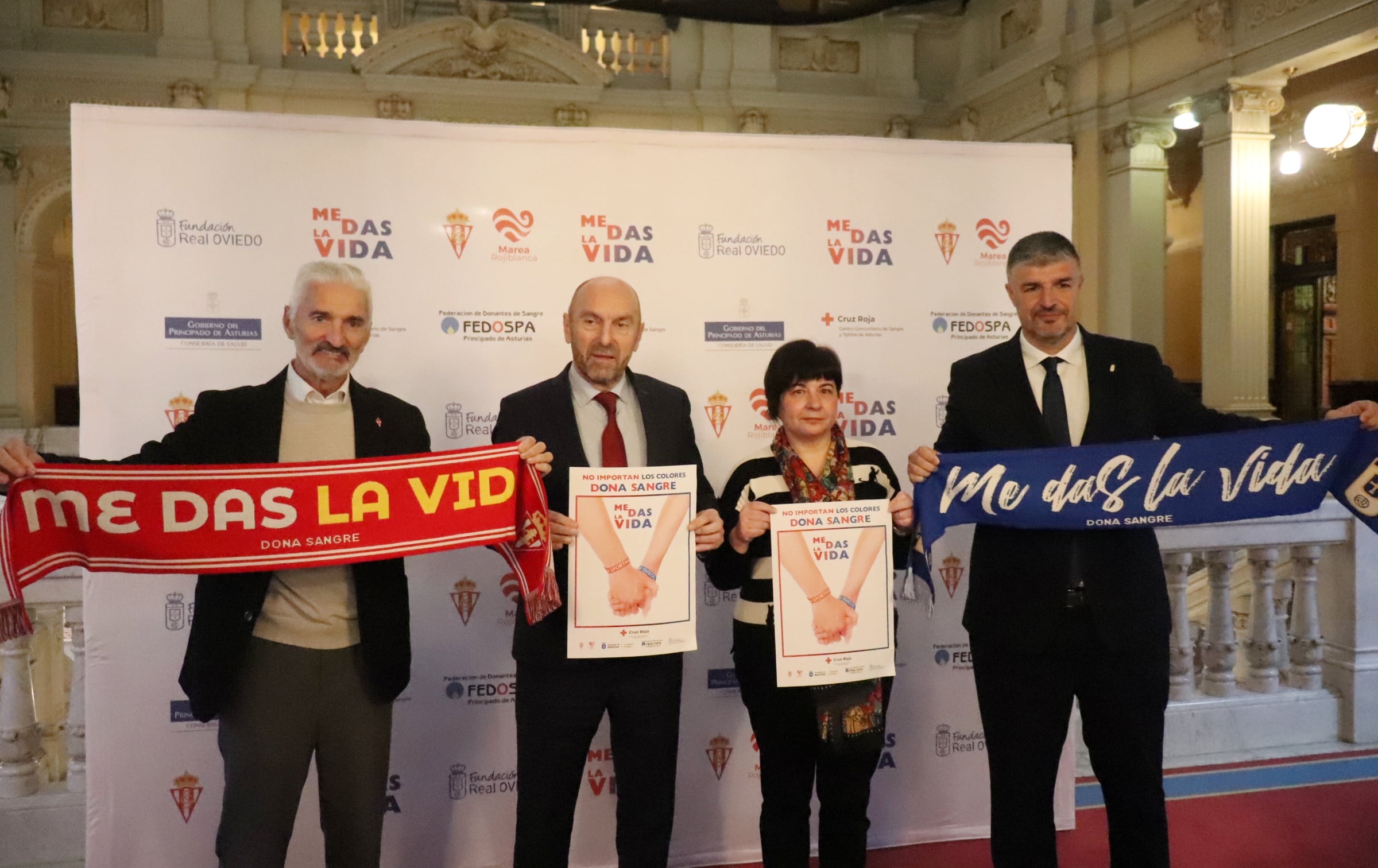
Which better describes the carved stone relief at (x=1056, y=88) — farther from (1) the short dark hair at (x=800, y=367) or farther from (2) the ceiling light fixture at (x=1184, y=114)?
(1) the short dark hair at (x=800, y=367)

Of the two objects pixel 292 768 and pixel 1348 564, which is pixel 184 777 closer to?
pixel 292 768

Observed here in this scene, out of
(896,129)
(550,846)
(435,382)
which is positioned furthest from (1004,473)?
(896,129)

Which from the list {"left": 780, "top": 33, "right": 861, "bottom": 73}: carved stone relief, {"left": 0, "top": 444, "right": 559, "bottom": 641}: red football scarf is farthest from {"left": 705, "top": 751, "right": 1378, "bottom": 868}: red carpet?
{"left": 780, "top": 33, "right": 861, "bottom": 73}: carved stone relief

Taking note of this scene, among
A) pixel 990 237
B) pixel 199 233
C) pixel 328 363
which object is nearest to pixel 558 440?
pixel 328 363

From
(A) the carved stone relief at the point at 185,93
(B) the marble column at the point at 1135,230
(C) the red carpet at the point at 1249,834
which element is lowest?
(C) the red carpet at the point at 1249,834

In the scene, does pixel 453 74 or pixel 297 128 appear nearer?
pixel 297 128

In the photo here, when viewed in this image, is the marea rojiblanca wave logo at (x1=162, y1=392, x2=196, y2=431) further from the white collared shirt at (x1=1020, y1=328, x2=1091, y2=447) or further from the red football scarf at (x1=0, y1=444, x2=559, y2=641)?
the white collared shirt at (x1=1020, y1=328, x2=1091, y2=447)

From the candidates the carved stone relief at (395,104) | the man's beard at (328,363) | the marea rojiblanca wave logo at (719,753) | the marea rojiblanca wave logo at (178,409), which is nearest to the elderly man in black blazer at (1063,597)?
the marea rojiblanca wave logo at (719,753)

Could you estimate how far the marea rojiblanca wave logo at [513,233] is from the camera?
3107 mm

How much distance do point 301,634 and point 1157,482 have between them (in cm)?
212

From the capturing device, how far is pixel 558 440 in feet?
7.72

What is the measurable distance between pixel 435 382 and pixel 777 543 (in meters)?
1.40

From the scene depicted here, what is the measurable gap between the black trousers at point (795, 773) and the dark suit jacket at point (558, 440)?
44 cm

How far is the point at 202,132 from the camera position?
291cm
